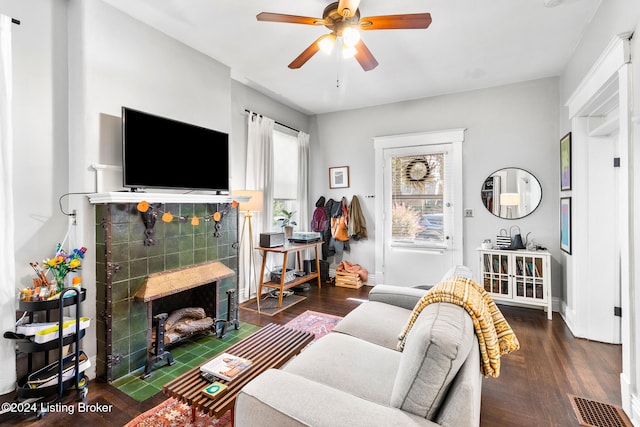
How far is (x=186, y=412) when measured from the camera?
73.2 inches

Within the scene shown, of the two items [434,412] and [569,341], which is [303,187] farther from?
[434,412]

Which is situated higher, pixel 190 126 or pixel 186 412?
pixel 190 126

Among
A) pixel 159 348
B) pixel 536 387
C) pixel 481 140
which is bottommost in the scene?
pixel 536 387

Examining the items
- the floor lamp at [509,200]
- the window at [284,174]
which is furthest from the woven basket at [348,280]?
the floor lamp at [509,200]

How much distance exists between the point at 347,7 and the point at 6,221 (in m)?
2.48

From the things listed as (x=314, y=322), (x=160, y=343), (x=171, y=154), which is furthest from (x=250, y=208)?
(x=160, y=343)

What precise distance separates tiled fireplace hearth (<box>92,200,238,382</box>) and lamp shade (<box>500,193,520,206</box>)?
145 inches

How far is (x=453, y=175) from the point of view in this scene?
13.8 ft

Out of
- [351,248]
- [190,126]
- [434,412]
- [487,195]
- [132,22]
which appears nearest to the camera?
[434,412]

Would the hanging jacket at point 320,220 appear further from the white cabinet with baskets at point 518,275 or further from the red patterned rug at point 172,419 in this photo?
the red patterned rug at point 172,419

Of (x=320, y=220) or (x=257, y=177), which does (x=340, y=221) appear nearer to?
(x=320, y=220)

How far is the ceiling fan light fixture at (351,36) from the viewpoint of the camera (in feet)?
6.62

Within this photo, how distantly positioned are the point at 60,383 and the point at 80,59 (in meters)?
2.19

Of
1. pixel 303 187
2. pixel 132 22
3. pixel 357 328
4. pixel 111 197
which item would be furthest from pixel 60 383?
pixel 303 187
